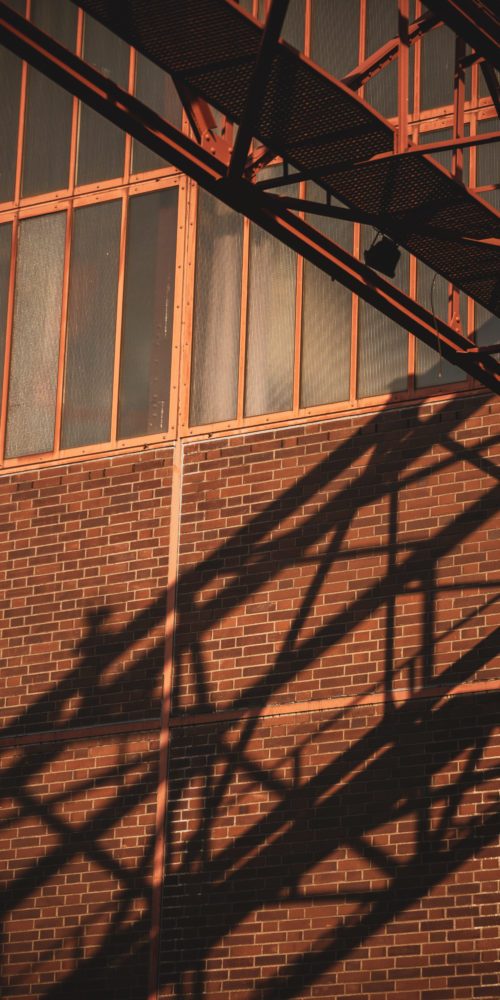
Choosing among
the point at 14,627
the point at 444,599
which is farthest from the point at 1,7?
the point at 14,627

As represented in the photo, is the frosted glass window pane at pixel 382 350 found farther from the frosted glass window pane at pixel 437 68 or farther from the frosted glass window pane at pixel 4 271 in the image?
the frosted glass window pane at pixel 4 271

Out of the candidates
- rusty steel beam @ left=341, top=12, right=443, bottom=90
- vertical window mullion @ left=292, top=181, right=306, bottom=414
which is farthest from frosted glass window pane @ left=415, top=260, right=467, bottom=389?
rusty steel beam @ left=341, top=12, right=443, bottom=90

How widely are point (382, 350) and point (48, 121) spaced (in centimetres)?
564

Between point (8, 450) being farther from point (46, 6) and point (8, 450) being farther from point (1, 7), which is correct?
point (1, 7)

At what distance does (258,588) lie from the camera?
17.4 metres

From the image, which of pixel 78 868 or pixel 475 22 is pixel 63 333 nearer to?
pixel 78 868

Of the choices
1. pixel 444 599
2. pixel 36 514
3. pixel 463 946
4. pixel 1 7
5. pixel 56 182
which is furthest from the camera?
pixel 56 182

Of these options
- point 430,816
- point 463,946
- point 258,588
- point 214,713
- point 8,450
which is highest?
point 8,450

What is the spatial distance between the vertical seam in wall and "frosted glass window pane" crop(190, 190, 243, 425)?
2.07 feet

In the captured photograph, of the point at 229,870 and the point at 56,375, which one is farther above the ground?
the point at 56,375

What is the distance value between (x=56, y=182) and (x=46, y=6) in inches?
88.3

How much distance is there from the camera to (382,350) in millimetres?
17766

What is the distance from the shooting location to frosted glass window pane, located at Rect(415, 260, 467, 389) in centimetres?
1727

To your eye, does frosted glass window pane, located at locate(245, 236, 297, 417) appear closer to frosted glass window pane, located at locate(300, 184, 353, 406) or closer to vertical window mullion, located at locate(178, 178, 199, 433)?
frosted glass window pane, located at locate(300, 184, 353, 406)
